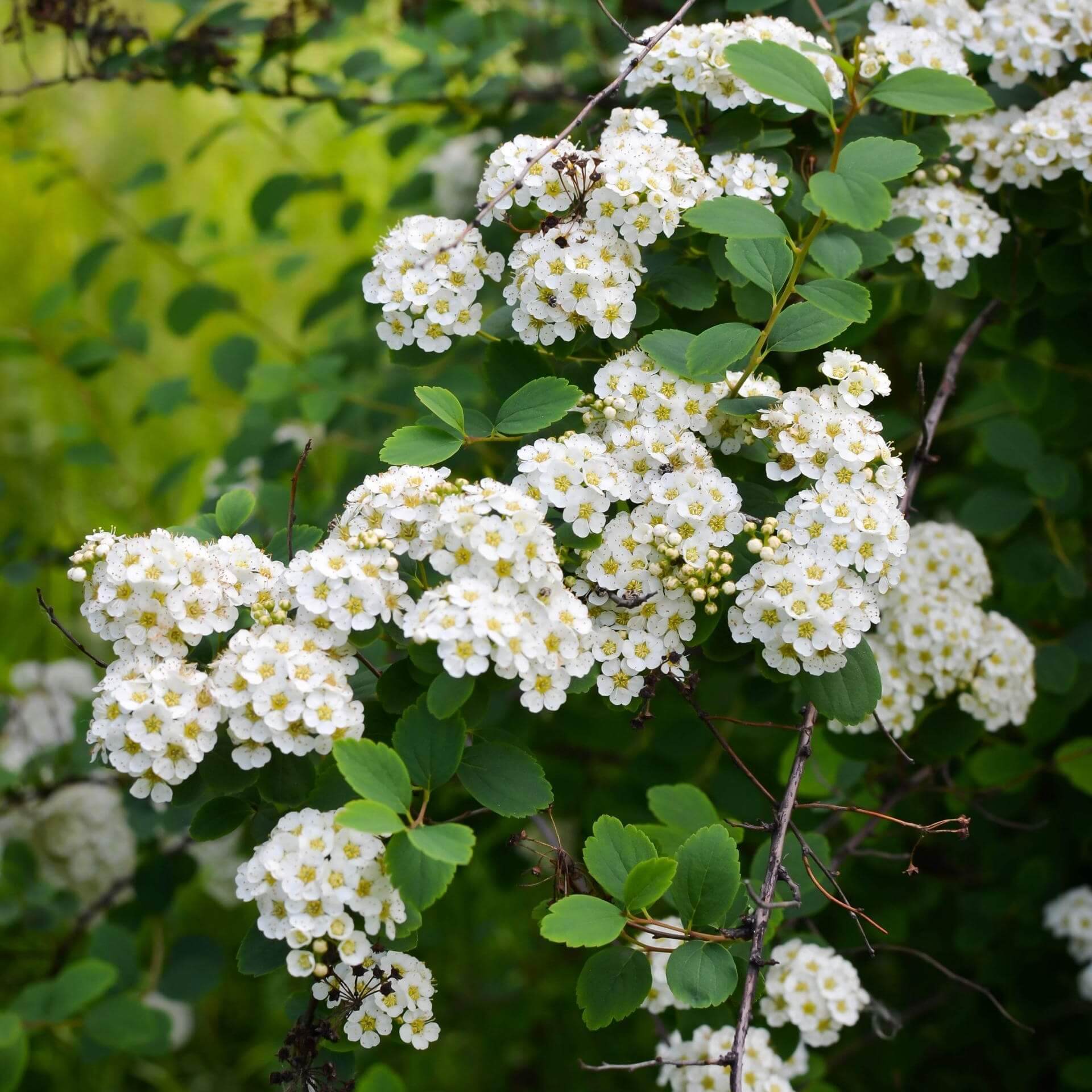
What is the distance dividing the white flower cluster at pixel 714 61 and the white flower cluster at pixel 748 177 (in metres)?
0.09

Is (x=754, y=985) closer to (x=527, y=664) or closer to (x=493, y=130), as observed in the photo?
(x=527, y=664)

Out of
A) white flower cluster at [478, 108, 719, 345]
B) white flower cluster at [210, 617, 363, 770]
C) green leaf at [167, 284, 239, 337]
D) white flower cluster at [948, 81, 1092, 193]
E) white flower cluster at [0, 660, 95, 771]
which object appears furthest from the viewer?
green leaf at [167, 284, 239, 337]

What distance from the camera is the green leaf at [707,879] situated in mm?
1203

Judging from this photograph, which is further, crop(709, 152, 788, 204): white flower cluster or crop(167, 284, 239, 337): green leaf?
crop(167, 284, 239, 337): green leaf

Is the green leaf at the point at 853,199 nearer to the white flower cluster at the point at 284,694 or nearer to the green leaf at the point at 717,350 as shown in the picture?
the green leaf at the point at 717,350

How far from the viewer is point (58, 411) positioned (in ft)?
15.1

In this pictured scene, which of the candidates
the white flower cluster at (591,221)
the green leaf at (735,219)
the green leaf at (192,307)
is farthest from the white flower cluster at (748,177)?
the green leaf at (192,307)

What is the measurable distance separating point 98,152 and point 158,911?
3.58 meters

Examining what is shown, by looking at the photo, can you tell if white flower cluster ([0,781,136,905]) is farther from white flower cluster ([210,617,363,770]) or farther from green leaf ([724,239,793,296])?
green leaf ([724,239,793,296])

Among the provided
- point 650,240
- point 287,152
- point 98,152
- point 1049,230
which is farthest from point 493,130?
point 98,152

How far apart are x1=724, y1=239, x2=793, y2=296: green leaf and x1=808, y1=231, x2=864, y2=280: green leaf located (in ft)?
0.12

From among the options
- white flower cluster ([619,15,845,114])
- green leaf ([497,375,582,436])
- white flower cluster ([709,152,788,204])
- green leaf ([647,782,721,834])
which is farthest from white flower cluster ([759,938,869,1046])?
white flower cluster ([619,15,845,114])

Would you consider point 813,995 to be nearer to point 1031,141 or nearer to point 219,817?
point 219,817

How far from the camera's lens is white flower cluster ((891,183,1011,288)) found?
64.2 inches
